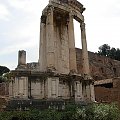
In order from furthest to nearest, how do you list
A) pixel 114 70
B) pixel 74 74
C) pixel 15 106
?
pixel 114 70
pixel 74 74
pixel 15 106

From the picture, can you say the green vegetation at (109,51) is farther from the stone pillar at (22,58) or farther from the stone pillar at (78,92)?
the stone pillar at (22,58)

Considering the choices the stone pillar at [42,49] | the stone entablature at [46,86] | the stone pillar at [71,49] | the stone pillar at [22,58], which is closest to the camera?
the stone entablature at [46,86]

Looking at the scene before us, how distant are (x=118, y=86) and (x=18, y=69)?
14210 mm

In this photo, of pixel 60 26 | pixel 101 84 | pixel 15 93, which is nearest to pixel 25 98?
pixel 15 93

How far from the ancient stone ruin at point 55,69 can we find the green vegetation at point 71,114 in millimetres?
1814

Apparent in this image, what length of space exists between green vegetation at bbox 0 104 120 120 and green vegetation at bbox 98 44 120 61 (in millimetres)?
40996

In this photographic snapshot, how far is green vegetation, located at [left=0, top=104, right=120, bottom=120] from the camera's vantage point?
33.0ft

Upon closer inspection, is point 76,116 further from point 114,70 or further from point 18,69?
point 114,70

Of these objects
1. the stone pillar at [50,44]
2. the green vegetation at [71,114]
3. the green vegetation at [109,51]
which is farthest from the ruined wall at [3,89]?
the green vegetation at [109,51]

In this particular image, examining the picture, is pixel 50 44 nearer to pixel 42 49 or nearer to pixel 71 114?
pixel 42 49

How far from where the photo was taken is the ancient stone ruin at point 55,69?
12484mm

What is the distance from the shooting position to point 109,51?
52312 mm

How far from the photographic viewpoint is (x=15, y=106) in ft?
38.3

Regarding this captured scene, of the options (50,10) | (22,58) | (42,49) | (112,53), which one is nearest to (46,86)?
(22,58)
